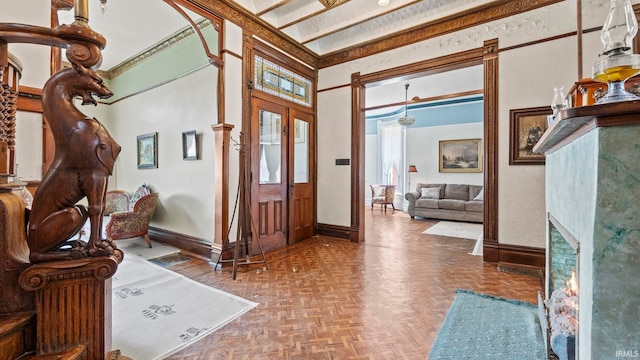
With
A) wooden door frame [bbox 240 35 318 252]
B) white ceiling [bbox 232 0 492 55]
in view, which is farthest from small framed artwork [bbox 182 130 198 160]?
white ceiling [bbox 232 0 492 55]

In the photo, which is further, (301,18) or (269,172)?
(269,172)

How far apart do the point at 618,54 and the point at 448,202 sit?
692cm

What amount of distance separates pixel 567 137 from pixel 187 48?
16.6 ft

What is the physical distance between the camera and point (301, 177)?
16.8ft

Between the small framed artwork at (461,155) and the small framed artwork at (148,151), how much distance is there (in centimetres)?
807

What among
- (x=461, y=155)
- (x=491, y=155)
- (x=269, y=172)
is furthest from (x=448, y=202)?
(x=269, y=172)

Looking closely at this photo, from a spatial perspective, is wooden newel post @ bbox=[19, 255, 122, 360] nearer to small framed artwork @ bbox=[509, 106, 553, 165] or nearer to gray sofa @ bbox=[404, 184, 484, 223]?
small framed artwork @ bbox=[509, 106, 553, 165]

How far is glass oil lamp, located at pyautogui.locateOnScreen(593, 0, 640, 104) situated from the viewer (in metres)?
1.00

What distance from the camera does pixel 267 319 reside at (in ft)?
7.46

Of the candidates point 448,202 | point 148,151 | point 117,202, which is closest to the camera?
point 148,151

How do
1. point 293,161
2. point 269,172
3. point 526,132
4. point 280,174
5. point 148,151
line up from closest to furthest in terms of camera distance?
point 526,132
point 269,172
point 280,174
point 293,161
point 148,151

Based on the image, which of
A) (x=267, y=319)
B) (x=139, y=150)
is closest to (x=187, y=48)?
(x=139, y=150)

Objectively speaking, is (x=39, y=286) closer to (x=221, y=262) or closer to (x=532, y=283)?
(x=221, y=262)

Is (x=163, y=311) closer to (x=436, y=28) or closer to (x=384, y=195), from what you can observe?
(x=436, y=28)
